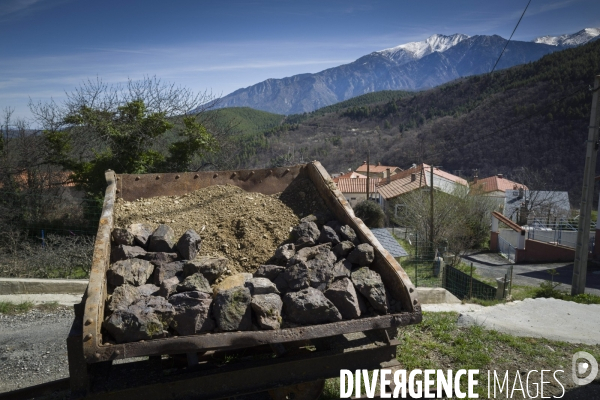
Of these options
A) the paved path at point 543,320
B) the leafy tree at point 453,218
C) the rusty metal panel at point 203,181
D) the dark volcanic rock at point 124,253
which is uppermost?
the rusty metal panel at point 203,181

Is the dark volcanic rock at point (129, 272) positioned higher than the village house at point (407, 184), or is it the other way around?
the dark volcanic rock at point (129, 272)

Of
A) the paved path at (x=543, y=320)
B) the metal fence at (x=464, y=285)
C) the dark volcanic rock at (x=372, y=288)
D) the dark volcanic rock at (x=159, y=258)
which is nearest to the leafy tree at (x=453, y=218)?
the metal fence at (x=464, y=285)

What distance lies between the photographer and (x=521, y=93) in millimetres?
65125

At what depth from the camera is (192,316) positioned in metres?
2.28

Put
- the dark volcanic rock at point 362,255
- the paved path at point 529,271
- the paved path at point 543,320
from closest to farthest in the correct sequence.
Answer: the dark volcanic rock at point 362,255, the paved path at point 543,320, the paved path at point 529,271

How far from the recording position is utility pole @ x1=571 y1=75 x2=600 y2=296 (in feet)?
35.1

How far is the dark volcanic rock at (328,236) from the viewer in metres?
3.07

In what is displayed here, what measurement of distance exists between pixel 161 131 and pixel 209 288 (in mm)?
11761

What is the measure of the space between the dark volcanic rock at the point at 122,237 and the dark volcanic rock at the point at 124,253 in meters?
Result: 0.06

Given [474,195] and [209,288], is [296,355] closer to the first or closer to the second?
[209,288]

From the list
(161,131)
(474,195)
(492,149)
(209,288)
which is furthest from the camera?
(492,149)

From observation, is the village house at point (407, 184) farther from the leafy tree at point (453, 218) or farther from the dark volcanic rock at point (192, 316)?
the dark volcanic rock at point (192, 316)

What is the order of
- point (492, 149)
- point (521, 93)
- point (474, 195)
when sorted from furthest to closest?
point (521, 93)
point (492, 149)
point (474, 195)

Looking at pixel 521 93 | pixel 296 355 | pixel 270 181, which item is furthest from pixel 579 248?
pixel 521 93
